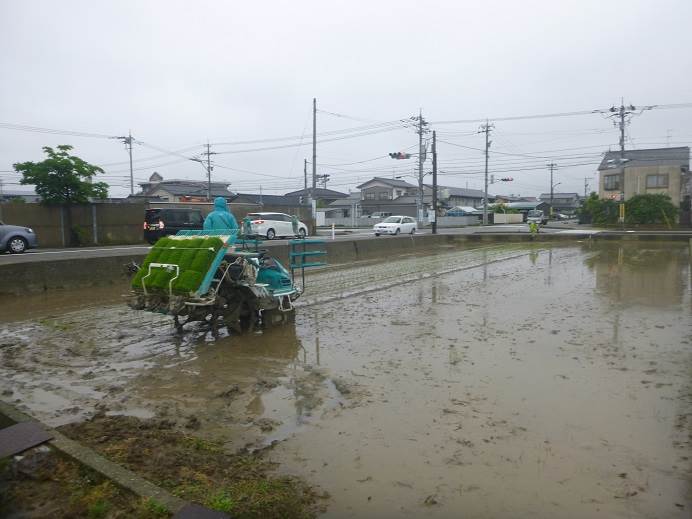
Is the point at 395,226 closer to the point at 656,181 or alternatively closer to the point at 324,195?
the point at 656,181

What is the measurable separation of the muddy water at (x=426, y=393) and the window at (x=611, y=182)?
43.4m

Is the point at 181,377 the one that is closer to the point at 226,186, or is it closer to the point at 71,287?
the point at 71,287

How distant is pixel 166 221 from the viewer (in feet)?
67.7

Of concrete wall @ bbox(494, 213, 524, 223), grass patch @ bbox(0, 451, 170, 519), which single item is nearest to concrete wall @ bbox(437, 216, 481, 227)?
concrete wall @ bbox(494, 213, 524, 223)

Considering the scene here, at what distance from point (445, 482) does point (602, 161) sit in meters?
54.1

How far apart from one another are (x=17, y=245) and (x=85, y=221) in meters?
6.36

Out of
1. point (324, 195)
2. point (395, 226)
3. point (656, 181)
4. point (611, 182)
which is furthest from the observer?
point (324, 195)

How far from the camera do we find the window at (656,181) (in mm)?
42812

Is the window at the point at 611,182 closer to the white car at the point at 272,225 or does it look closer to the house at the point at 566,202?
the white car at the point at 272,225

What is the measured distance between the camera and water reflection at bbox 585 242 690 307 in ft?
34.2

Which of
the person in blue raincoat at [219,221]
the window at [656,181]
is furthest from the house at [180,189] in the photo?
the person in blue raincoat at [219,221]

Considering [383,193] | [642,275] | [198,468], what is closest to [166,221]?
[642,275]

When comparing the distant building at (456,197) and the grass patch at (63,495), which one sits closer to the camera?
the grass patch at (63,495)

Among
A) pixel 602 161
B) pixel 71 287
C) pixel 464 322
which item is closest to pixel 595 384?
pixel 464 322
